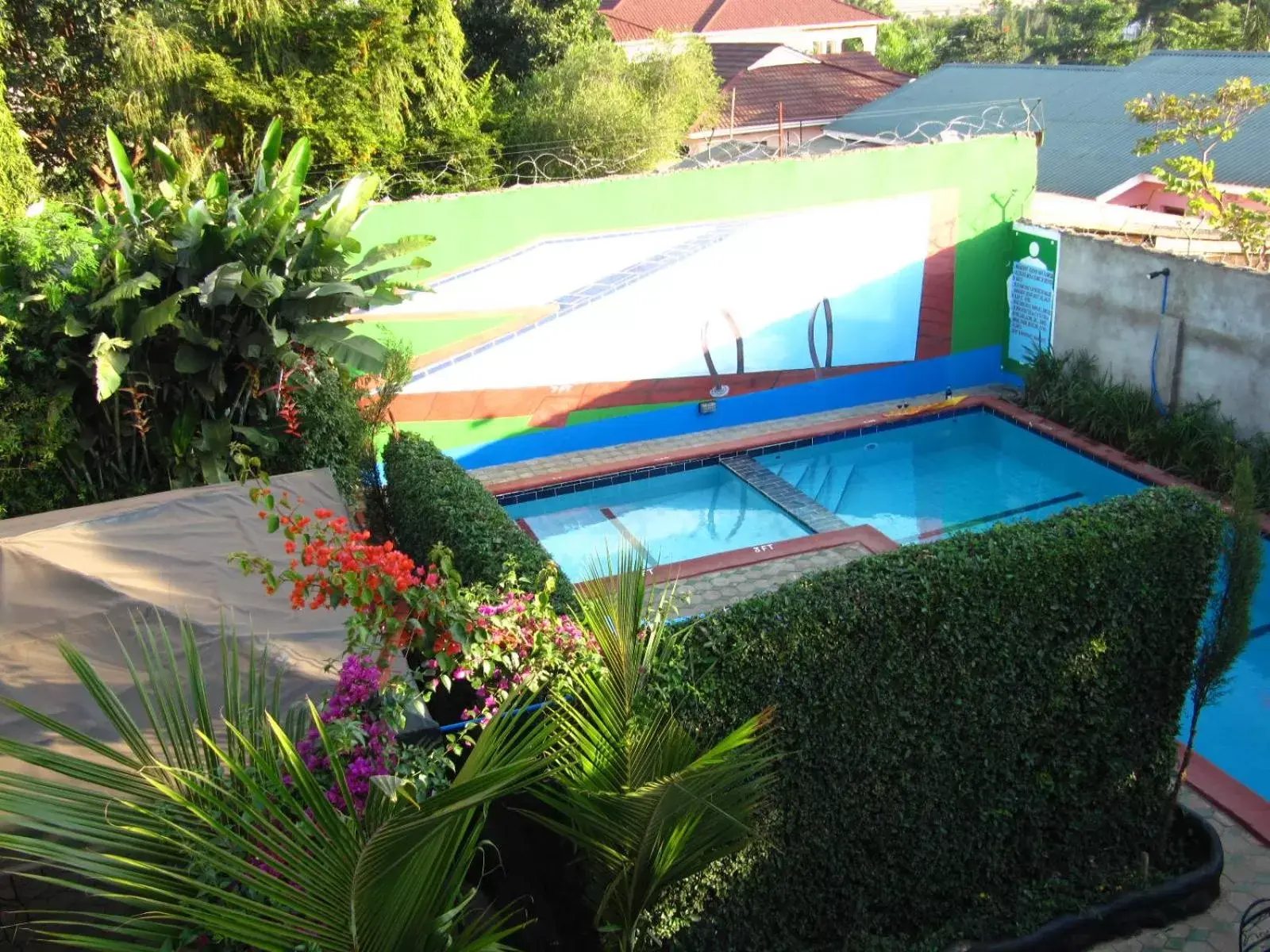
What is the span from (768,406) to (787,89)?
18.8 metres

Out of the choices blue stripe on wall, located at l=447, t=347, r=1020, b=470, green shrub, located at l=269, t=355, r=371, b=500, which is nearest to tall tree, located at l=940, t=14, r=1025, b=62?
blue stripe on wall, located at l=447, t=347, r=1020, b=470

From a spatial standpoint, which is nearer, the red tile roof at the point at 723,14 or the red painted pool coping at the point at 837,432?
the red painted pool coping at the point at 837,432

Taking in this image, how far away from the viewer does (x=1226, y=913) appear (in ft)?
19.2

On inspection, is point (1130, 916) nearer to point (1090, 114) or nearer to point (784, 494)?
A: point (784, 494)

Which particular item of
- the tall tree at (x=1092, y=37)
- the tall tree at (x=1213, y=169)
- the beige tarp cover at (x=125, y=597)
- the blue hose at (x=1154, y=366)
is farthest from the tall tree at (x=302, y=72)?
the tall tree at (x=1092, y=37)

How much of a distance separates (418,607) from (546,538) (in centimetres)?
705

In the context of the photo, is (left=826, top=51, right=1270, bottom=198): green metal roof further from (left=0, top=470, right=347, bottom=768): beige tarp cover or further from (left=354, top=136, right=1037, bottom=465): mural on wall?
(left=0, top=470, right=347, bottom=768): beige tarp cover

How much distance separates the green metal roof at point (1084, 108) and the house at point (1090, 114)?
0.02 meters

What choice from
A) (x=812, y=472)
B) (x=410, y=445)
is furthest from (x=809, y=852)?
(x=812, y=472)

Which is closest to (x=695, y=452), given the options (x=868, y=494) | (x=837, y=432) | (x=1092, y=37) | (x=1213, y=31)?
(x=837, y=432)

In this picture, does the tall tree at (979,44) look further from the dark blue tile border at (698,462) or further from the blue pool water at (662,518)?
the blue pool water at (662,518)

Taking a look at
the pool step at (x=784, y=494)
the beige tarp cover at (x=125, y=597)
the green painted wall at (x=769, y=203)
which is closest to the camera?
the beige tarp cover at (x=125, y=597)

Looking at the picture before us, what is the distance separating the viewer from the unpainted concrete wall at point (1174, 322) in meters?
11.3

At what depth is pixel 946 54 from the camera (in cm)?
4572
